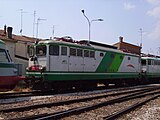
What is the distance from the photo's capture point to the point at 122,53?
81.9 ft

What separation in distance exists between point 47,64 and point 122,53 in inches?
409

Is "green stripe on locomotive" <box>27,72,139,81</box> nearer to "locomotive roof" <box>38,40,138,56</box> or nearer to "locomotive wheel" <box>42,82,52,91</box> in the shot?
"locomotive wheel" <box>42,82,52,91</box>

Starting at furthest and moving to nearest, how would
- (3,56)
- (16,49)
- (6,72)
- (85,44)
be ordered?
1. (16,49)
2. (85,44)
3. (3,56)
4. (6,72)

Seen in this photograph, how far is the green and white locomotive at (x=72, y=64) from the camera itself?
16594 millimetres

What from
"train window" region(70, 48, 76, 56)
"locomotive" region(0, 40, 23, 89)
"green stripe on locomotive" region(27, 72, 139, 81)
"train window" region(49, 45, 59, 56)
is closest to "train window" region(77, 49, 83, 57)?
"train window" region(70, 48, 76, 56)

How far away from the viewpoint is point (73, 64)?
60.3 feet

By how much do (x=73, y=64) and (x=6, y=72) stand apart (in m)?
6.12

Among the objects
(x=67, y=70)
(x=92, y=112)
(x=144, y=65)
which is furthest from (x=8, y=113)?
(x=144, y=65)

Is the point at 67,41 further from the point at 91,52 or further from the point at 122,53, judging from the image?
the point at 122,53

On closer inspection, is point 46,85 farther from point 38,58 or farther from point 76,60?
point 76,60

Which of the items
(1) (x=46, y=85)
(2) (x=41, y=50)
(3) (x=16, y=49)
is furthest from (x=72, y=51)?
(3) (x=16, y=49)

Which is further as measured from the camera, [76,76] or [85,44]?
[85,44]

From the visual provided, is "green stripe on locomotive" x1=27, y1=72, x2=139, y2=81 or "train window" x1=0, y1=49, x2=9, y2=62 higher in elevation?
"train window" x1=0, y1=49, x2=9, y2=62

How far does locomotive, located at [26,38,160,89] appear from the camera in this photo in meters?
16.6
